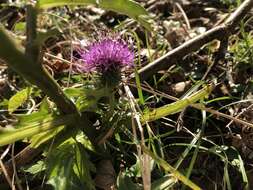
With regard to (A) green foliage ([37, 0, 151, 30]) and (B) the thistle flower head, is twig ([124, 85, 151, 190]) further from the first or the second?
(A) green foliage ([37, 0, 151, 30])

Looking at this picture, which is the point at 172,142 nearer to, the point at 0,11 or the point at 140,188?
the point at 140,188

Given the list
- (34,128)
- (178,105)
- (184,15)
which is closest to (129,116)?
(178,105)

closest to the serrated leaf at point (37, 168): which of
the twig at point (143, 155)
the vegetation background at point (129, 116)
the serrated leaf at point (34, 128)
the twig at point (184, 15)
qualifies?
the vegetation background at point (129, 116)

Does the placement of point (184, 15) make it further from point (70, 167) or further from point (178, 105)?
point (70, 167)

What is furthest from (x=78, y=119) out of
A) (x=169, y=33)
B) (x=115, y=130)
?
(x=169, y=33)

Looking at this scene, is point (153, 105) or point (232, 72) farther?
point (232, 72)

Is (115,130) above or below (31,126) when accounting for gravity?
below
